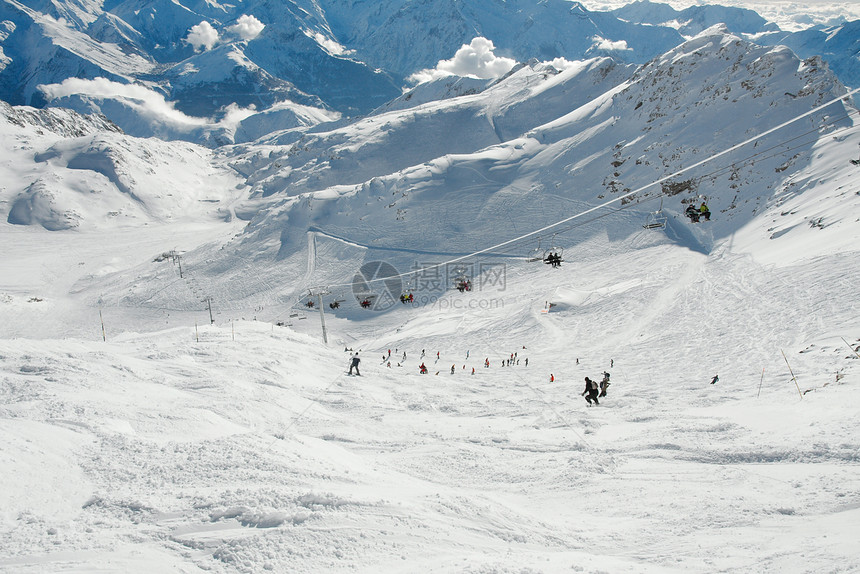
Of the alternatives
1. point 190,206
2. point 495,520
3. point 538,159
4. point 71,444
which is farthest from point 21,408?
point 190,206

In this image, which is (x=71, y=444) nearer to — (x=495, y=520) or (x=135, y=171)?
(x=495, y=520)

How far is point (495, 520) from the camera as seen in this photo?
812 centimetres

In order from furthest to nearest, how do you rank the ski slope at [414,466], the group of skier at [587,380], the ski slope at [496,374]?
1. the group of skier at [587,380]
2. the ski slope at [496,374]
3. the ski slope at [414,466]

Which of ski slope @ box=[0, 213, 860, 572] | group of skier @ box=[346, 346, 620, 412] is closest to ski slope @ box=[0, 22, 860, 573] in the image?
ski slope @ box=[0, 213, 860, 572]

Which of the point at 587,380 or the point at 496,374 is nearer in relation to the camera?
the point at 587,380

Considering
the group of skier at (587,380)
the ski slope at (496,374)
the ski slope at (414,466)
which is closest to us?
the ski slope at (414,466)

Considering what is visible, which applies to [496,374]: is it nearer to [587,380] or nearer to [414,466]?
[587,380]

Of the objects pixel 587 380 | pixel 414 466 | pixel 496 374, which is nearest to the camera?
pixel 414 466

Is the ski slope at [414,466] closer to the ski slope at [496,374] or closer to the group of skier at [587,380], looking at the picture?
the ski slope at [496,374]

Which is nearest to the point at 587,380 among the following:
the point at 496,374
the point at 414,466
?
the point at 496,374

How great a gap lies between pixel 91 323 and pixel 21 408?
57723 millimetres

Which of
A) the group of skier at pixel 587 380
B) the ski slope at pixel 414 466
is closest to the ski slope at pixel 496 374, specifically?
the ski slope at pixel 414 466

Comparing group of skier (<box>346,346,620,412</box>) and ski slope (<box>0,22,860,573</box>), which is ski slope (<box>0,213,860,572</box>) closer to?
ski slope (<box>0,22,860,573</box>)

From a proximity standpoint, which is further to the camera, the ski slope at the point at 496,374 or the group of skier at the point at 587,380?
the group of skier at the point at 587,380
